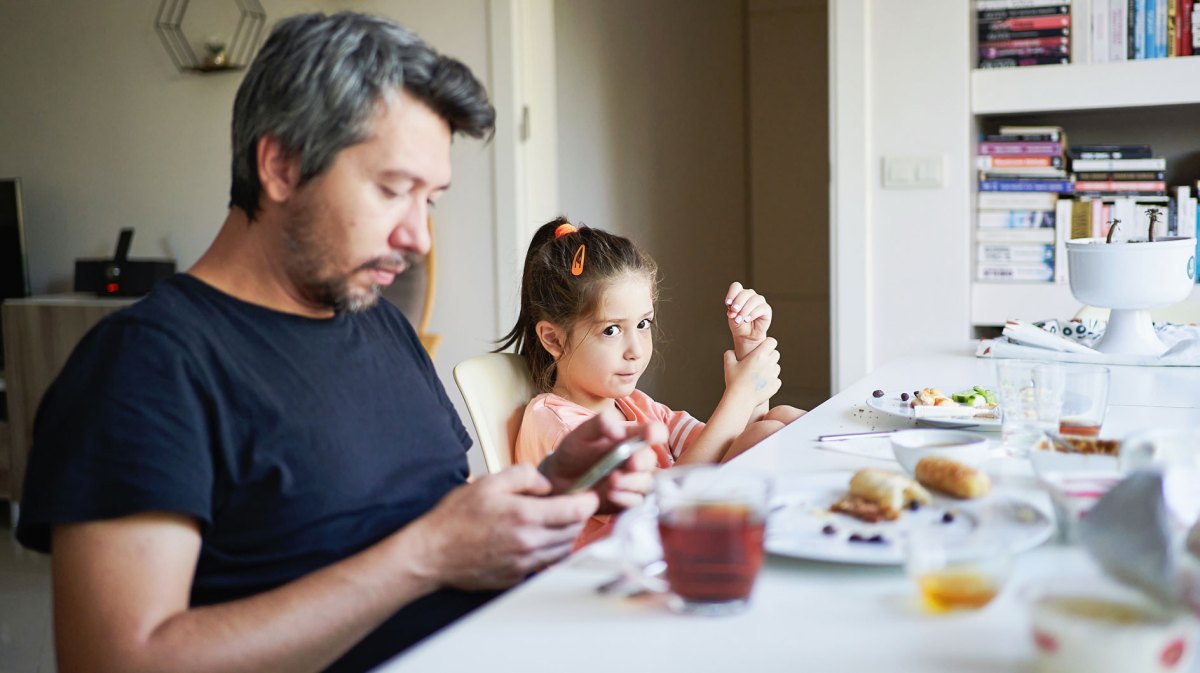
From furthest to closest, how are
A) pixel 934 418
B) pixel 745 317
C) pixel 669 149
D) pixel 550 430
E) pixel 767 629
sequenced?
pixel 669 149 → pixel 745 317 → pixel 550 430 → pixel 934 418 → pixel 767 629

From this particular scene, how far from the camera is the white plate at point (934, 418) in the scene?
1.35 metres

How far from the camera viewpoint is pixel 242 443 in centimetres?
106

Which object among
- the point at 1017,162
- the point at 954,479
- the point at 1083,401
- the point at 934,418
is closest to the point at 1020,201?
the point at 1017,162

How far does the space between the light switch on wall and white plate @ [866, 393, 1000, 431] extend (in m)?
1.92

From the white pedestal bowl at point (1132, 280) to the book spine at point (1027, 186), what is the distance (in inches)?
58.5

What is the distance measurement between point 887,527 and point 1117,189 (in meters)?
2.70

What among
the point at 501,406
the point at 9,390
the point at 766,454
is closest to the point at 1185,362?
the point at 766,454

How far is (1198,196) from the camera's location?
3.21m

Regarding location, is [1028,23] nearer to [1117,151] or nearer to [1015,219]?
[1117,151]

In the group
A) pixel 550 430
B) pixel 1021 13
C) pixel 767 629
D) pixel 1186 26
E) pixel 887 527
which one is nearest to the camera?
pixel 767 629

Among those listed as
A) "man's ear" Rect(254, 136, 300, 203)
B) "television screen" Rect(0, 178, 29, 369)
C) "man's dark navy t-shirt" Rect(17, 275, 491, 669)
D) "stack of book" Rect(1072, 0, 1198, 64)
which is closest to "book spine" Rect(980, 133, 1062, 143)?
"stack of book" Rect(1072, 0, 1198, 64)

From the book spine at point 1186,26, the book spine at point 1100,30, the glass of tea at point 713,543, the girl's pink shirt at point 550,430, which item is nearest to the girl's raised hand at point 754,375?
the girl's pink shirt at point 550,430

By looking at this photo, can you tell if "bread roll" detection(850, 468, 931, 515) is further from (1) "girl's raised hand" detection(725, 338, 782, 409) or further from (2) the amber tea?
(1) "girl's raised hand" detection(725, 338, 782, 409)

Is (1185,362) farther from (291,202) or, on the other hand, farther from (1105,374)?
(291,202)
